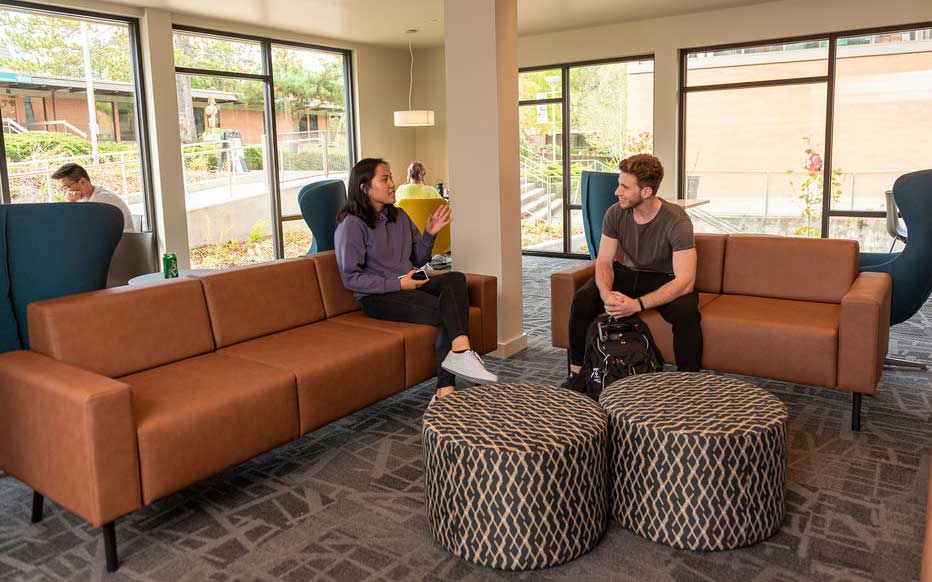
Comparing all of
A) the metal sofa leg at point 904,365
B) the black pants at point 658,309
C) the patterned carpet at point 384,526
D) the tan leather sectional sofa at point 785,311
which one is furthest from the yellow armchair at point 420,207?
the metal sofa leg at point 904,365

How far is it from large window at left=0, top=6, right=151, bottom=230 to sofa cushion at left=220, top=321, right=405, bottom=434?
3363mm

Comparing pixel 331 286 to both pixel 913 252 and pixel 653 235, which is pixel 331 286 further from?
pixel 913 252

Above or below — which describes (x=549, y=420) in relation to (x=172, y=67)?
below

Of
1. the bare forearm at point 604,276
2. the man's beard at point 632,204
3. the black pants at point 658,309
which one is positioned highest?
the man's beard at point 632,204

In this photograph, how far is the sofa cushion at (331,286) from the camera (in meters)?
3.65

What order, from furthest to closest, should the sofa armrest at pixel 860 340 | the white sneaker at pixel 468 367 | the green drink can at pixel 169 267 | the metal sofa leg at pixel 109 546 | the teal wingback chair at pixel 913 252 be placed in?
the green drink can at pixel 169 267, the teal wingback chair at pixel 913 252, the white sneaker at pixel 468 367, the sofa armrest at pixel 860 340, the metal sofa leg at pixel 109 546

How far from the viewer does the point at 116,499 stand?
2164mm

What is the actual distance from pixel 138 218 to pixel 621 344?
4457 mm

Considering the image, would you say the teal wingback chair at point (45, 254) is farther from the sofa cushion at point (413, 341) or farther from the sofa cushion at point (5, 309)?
the sofa cushion at point (413, 341)

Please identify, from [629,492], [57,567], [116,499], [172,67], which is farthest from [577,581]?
[172,67]

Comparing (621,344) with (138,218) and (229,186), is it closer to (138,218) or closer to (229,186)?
(138,218)

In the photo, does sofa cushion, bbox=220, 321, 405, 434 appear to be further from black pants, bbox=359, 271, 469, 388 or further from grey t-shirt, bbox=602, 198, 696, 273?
grey t-shirt, bbox=602, 198, 696, 273

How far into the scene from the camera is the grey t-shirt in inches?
139

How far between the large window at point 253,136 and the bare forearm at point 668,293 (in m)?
5.36
